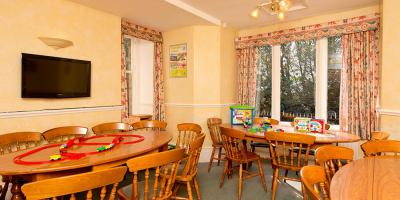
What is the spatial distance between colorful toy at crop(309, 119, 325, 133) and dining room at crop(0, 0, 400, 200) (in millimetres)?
12

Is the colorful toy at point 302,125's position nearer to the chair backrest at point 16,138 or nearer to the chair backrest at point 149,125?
the chair backrest at point 149,125

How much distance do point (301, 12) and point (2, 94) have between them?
14.9ft

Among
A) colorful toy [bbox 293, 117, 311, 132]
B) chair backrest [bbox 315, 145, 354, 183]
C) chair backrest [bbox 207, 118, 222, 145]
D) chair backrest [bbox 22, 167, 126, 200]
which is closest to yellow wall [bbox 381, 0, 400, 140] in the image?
colorful toy [bbox 293, 117, 311, 132]

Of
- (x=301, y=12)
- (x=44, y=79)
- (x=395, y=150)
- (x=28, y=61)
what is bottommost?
(x=395, y=150)

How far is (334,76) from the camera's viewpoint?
4176 mm

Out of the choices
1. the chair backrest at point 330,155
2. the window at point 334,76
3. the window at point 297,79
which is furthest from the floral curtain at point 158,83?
the chair backrest at point 330,155

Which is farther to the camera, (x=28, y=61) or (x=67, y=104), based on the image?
Answer: (x=67, y=104)

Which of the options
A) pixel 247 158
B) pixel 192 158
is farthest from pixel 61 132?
pixel 247 158

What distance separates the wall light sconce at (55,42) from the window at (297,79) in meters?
3.88

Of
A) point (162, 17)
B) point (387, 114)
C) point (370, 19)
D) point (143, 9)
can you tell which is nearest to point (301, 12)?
point (370, 19)

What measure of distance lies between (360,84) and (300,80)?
3.38ft

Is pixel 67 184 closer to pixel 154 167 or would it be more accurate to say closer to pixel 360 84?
pixel 154 167

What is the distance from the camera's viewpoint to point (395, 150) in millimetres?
2014

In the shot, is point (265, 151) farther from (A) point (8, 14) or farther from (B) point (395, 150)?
(A) point (8, 14)
